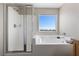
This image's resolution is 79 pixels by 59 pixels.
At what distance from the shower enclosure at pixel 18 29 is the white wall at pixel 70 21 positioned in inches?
27.4

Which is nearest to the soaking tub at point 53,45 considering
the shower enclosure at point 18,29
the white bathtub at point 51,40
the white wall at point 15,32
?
the white bathtub at point 51,40

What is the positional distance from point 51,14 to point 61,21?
0.77ft

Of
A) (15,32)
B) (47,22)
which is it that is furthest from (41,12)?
(15,32)

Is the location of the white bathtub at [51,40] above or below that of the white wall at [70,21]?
below

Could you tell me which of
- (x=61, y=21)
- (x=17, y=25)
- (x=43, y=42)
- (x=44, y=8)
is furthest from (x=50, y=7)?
(x=17, y=25)

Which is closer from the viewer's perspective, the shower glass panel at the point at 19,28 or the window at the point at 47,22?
the window at the point at 47,22

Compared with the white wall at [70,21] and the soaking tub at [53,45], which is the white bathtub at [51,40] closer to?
the soaking tub at [53,45]

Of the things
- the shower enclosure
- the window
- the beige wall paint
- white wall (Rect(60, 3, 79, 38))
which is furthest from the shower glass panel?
white wall (Rect(60, 3, 79, 38))

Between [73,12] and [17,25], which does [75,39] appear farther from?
[17,25]

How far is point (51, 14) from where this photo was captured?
232 cm

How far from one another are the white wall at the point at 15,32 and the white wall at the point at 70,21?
957 mm

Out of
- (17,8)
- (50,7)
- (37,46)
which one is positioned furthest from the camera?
(17,8)

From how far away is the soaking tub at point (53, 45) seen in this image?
2336mm

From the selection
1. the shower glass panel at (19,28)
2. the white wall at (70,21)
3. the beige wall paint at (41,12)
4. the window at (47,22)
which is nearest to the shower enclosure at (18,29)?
the shower glass panel at (19,28)
